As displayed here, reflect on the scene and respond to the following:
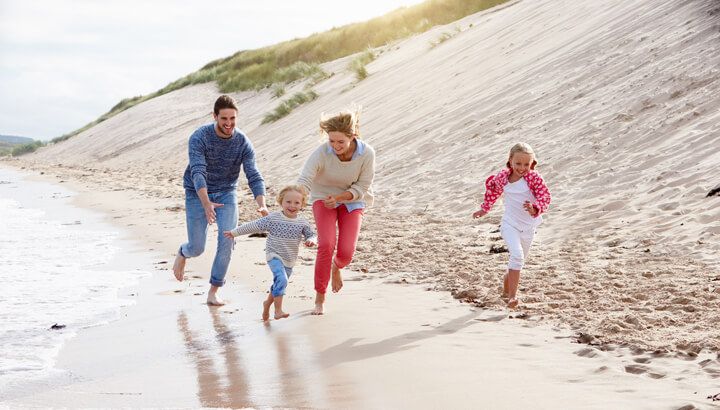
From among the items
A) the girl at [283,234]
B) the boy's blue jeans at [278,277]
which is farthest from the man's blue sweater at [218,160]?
the boy's blue jeans at [278,277]

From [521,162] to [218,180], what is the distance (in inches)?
89.1

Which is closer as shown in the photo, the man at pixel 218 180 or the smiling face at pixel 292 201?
the smiling face at pixel 292 201

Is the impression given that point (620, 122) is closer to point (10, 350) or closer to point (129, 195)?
point (10, 350)

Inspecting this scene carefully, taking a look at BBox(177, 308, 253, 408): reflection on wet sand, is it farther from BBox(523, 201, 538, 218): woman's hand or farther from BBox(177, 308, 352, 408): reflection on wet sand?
BBox(523, 201, 538, 218): woman's hand

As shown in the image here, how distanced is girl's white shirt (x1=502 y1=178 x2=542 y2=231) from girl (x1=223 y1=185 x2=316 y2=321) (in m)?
1.51

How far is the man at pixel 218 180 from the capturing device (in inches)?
234

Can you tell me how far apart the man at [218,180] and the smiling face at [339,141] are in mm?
775

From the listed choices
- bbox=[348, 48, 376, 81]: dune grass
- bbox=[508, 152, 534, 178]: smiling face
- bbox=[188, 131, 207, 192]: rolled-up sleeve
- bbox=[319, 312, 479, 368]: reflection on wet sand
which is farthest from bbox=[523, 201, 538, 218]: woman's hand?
bbox=[348, 48, 376, 81]: dune grass

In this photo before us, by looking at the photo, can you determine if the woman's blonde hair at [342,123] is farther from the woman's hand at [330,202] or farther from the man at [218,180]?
the man at [218,180]

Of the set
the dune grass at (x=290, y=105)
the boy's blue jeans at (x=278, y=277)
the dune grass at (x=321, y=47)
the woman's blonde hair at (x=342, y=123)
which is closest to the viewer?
the woman's blonde hair at (x=342, y=123)

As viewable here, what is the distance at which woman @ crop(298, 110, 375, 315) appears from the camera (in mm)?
5523

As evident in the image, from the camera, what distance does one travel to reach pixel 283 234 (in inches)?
223

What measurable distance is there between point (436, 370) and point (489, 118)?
29.3 feet

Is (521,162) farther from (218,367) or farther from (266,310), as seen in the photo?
(218,367)
